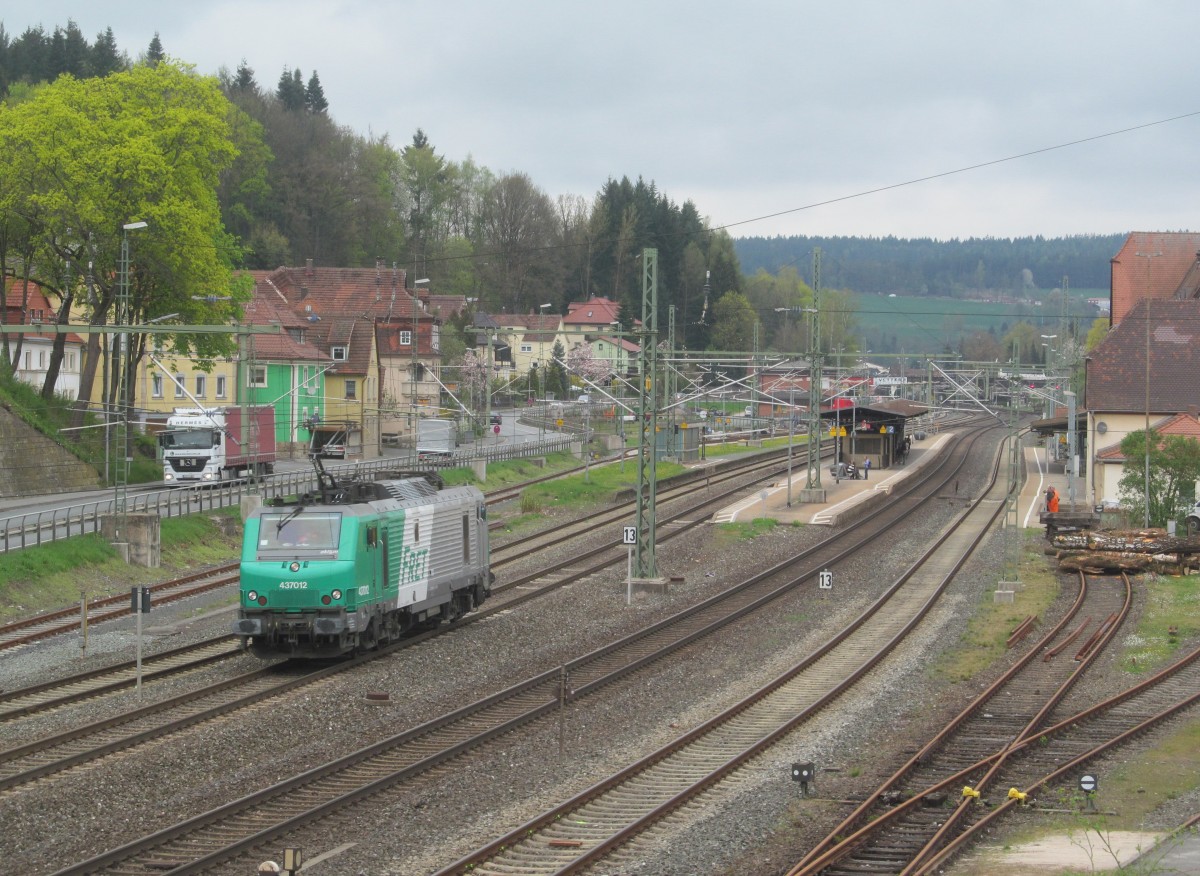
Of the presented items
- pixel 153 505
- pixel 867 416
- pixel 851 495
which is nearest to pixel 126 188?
pixel 153 505

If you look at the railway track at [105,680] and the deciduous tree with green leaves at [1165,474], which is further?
the deciduous tree with green leaves at [1165,474]

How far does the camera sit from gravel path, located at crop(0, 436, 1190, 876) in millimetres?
13609

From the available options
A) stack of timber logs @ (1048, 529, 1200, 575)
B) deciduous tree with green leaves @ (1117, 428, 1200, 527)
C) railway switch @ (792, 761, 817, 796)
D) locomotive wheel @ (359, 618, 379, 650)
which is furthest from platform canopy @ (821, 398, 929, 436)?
railway switch @ (792, 761, 817, 796)

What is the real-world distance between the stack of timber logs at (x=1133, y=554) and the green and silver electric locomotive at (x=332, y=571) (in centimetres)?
2184

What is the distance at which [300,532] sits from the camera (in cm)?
2239

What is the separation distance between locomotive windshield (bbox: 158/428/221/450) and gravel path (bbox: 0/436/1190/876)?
72.9ft

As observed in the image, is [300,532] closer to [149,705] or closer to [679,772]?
[149,705]

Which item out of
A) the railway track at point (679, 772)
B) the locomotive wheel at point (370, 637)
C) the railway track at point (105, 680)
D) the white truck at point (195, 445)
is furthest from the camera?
the white truck at point (195, 445)

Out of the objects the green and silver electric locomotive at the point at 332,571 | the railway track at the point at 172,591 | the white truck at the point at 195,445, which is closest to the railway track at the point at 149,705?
the green and silver electric locomotive at the point at 332,571

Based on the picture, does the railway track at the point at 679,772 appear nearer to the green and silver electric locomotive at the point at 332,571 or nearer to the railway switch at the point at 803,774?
the railway switch at the point at 803,774

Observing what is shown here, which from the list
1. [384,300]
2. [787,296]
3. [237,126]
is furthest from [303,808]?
[787,296]

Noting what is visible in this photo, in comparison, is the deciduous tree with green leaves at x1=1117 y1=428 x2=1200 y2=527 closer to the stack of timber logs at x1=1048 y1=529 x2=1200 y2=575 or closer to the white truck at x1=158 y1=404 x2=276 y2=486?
the stack of timber logs at x1=1048 y1=529 x2=1200 y2=575

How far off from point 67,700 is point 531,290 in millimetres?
111910

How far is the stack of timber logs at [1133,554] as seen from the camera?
38.2m
